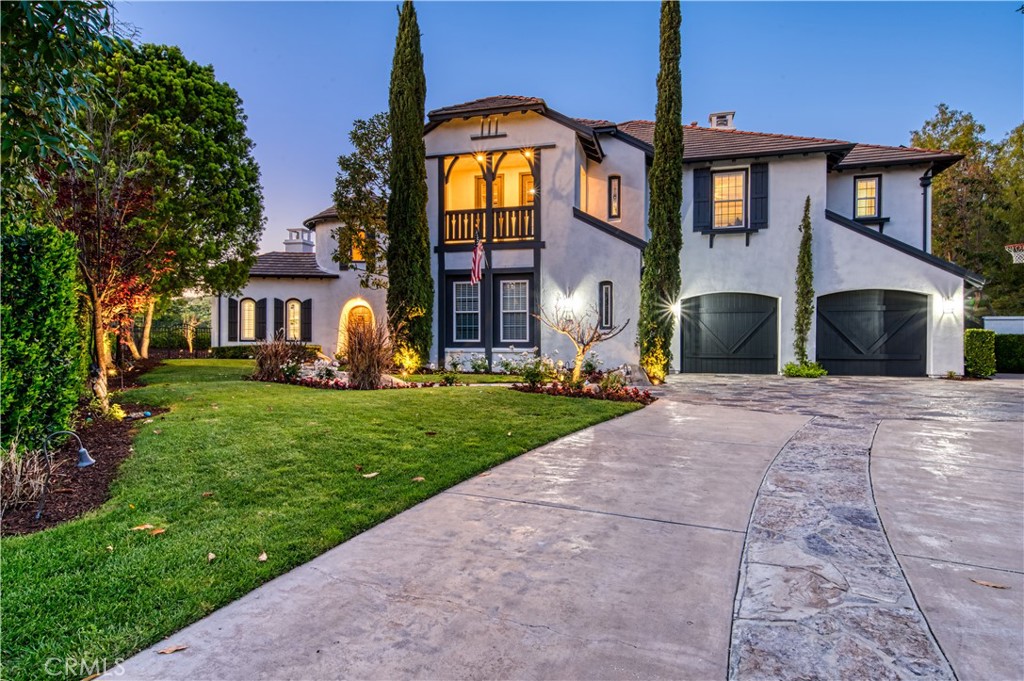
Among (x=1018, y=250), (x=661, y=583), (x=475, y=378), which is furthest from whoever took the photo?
(x=1018, y=250)

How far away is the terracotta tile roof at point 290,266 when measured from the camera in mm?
23047

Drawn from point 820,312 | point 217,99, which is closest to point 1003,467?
point 820,312

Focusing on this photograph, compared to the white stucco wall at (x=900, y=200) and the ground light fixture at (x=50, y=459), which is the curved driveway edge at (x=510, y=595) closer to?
the ground light fixture at (x=50, y=459)

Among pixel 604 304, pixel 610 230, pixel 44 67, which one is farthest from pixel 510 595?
pixel 610 230

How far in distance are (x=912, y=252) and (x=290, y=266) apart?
22.6 meters

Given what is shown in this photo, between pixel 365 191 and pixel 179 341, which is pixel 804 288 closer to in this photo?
pixel 365 191

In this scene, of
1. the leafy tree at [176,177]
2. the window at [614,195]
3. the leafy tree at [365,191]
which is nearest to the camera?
the leafy tree at [176,177]

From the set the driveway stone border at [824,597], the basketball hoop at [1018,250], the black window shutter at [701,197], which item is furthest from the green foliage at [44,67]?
the basketball hoop at [1018,250]

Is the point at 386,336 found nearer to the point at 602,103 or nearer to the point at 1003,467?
the point at 1003,467

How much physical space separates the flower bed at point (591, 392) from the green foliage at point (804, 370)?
7.27 metres

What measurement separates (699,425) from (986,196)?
29.9 m

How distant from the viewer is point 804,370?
15641 mm

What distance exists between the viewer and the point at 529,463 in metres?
5.69

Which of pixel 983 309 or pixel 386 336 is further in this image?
pixel 983 309
